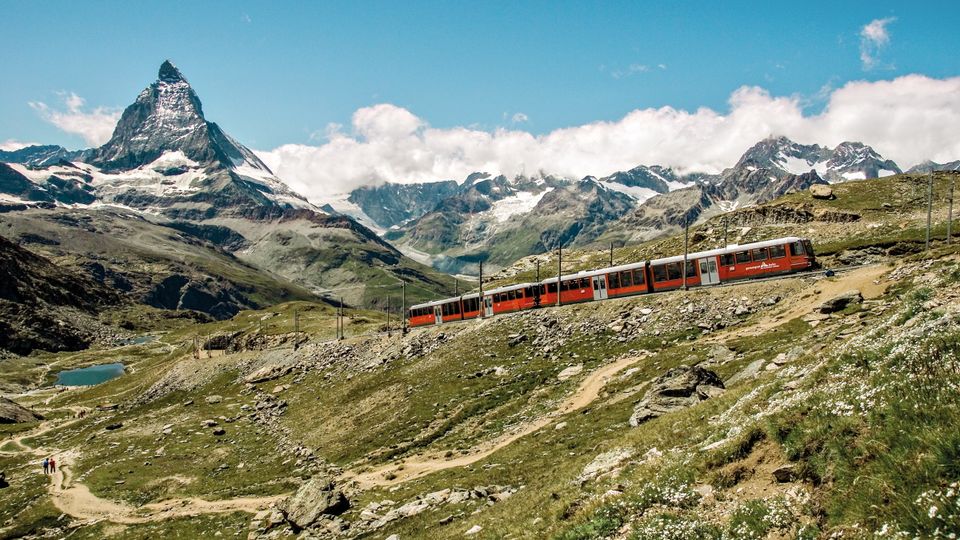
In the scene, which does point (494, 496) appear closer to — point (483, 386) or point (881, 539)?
point (881, 539)

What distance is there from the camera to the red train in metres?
64.1

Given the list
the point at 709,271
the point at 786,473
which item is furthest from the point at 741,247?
the point at 786,473

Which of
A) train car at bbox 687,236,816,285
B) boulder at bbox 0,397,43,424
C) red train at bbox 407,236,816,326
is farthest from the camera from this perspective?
boulder at bbox 0,397,43,424

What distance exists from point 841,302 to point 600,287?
35.0 metres

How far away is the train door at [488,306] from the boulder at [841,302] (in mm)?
52719

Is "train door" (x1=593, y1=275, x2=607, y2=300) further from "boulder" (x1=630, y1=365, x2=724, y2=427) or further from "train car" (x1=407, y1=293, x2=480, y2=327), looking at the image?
"boulder" (x1=630, y1=365, x2=724, y2=427)

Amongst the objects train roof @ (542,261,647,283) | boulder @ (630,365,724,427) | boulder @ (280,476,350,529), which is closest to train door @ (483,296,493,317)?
train roof @ (542,261,647,283)

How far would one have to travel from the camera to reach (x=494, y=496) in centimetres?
2714

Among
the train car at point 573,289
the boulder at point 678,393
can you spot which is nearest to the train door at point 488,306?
the train car at point 573,289

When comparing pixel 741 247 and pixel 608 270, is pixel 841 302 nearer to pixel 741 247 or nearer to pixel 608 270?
pixel 741 247

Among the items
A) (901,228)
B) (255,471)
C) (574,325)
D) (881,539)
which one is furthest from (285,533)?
(901,228)

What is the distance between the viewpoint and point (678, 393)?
30.4m

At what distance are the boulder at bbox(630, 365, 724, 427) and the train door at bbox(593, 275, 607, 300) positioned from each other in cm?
4278

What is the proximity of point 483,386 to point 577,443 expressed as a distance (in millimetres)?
25303
